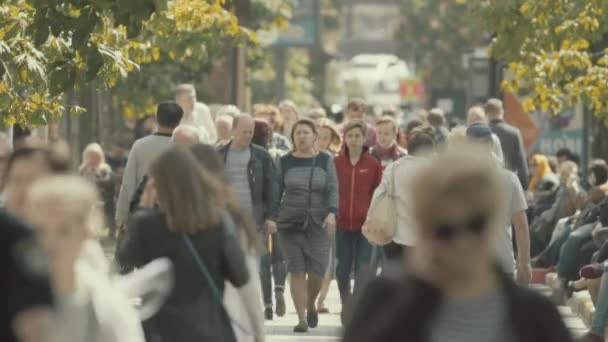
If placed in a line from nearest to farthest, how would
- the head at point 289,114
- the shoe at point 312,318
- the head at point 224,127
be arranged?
the shoe at point 312,318 → the head at point 224,127 → the head at point 289,114

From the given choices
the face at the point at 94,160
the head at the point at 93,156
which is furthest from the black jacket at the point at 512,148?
the face at the point at 94,160

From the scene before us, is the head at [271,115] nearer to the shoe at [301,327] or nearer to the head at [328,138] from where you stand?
the head at [328,138]

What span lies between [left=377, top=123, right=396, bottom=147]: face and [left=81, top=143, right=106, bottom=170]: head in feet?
37.0

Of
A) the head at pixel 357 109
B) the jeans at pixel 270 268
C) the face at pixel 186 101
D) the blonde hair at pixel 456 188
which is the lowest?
the jeans at pixel 270 268

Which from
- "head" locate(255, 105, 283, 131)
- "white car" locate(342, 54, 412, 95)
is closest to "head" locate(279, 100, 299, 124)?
"head" locate(255, 105, 283, 131)

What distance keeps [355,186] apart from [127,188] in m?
3.10

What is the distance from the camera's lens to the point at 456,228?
5.18 m

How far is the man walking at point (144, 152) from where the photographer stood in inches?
568

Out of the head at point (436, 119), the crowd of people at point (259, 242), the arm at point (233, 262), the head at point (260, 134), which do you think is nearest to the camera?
the crowd of people at point (259, 242)

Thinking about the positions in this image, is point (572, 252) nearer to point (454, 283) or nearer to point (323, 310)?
point (323, 310)

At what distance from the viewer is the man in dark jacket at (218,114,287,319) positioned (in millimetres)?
16578

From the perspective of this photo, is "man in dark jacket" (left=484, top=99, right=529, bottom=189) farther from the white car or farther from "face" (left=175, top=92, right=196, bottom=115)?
the white car

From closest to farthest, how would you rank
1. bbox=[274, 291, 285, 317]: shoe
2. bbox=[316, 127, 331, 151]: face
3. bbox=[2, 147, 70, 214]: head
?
bbox=[2, 147, 70, 214]: head, bbox=[274, 291, 285, 317]: shoe, bbox=[316, 127, 331, 151]: face

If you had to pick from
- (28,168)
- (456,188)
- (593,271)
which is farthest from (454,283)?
(593,271)
